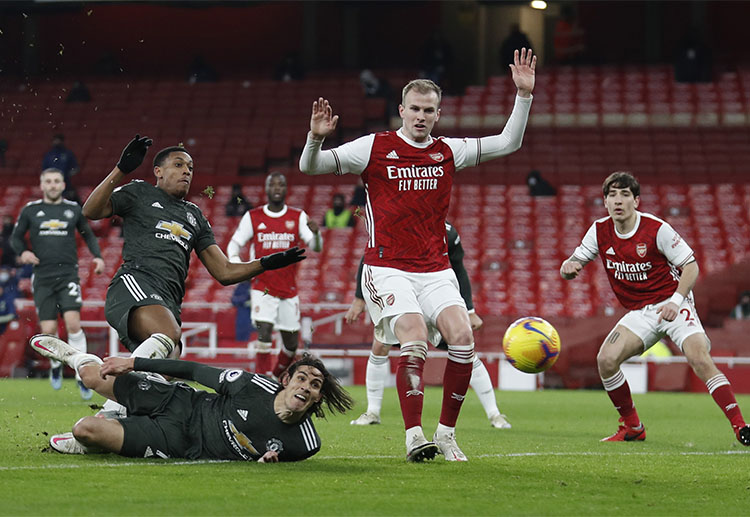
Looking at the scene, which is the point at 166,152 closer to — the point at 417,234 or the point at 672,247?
the point at 417,234

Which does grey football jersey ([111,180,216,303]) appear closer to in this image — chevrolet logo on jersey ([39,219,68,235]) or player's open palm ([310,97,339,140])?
player's open palm ([310,97,339,140])

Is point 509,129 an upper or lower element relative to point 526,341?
upper

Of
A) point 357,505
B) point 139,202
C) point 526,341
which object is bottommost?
point 357,505

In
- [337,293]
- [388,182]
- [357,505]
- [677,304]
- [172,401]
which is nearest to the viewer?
[357,505]

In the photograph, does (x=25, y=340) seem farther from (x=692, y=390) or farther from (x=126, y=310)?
(x=126, y=310)

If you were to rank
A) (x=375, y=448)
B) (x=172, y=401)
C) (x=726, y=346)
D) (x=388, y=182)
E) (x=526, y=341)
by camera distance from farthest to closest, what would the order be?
1. (x=726, y=346)
2. (x=526, y=341)
3. (x=375, y=448)
4. (x=388, y=182)
5. (x=172, y=401)

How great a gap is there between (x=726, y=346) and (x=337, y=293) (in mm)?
6536

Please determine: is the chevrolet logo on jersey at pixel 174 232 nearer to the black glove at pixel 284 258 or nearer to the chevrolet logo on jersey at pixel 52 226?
the black glove at pixel 284 258

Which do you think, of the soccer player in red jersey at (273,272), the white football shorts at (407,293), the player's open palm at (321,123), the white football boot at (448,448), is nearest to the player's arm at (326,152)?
the player's open palm at (321,123)

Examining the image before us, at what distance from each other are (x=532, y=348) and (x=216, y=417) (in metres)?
3.41

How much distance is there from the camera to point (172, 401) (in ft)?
21.8

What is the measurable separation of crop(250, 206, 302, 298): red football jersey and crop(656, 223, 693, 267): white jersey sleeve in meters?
5.19

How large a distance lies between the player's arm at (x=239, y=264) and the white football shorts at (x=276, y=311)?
5668 millimetres

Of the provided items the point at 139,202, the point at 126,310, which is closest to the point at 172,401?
the point at 126,310
